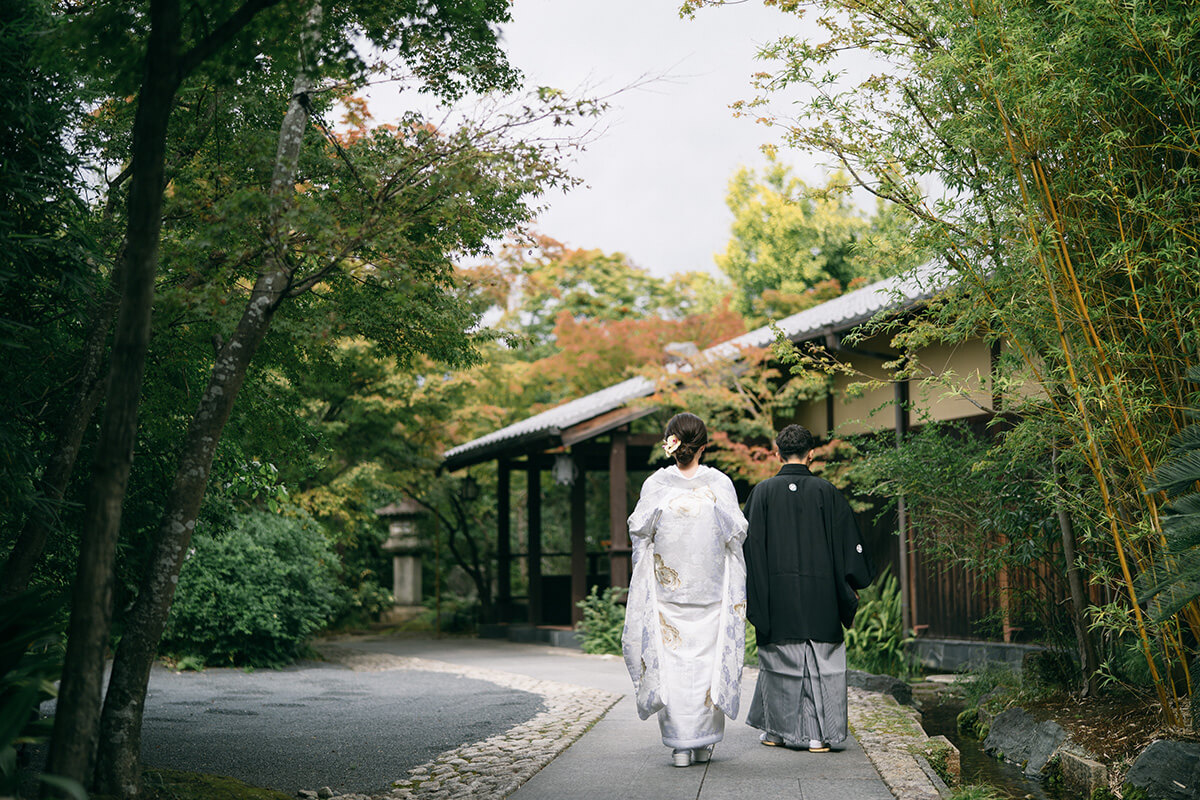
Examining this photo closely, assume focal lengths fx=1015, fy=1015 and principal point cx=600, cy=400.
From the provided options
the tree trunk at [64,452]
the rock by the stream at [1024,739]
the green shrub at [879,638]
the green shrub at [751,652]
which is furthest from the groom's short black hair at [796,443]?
the green shrub at [751,652]

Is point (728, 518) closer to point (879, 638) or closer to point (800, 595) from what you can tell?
point (800, 595)

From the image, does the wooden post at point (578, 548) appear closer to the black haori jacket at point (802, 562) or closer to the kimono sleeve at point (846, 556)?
the black haori jacket at point (802, 562)

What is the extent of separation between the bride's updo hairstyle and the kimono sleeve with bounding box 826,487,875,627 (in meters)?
0.85

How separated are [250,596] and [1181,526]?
912 centimetres

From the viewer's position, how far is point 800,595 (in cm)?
541

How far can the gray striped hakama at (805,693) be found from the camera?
207 inches

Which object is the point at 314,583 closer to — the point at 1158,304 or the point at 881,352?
the point at 881,352

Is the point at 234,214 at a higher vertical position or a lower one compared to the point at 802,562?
higher

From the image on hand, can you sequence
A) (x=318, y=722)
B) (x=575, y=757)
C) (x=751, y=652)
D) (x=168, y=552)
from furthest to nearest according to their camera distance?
(x=751, y=652)
(x=318, y=722)
(x=575, y=757)
(x=168, y=552)

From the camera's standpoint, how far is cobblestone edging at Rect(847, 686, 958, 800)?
4.39m

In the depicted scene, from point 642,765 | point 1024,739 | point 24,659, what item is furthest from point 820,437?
point 24,659

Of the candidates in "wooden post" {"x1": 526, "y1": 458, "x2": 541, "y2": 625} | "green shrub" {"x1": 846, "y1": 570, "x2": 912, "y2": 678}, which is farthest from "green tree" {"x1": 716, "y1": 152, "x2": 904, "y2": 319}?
"green shrub" {"x1": 846, "y1": 570, "x2": 912, "y2": 678}

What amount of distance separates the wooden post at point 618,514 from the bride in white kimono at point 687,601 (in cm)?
753

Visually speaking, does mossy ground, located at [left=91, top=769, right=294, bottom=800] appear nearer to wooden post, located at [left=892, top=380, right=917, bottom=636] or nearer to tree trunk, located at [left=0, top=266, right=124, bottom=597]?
tree trunk, located at [left=0, top=266, right=124, bottom=597]
